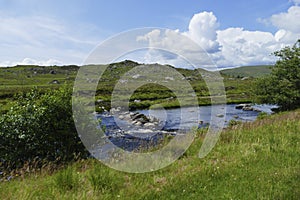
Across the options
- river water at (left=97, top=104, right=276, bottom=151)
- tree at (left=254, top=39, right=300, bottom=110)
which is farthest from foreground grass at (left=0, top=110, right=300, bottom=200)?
tree at (left=254, top=39, right=300, bottom=110)

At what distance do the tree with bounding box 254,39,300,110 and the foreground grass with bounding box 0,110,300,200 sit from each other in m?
26.5

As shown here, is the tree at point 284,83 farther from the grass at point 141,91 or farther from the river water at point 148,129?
the grass at point 141,91

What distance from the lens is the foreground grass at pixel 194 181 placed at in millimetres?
5664

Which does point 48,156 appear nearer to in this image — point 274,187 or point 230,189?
point 230,189

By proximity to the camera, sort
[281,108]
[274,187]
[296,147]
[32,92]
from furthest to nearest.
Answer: [281,108] < [32,92] < [296,147] < [274,187]

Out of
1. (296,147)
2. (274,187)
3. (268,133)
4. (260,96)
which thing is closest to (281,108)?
(260,96)

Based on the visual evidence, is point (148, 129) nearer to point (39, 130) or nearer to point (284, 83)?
point (284, 83)

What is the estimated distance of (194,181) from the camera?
639cm

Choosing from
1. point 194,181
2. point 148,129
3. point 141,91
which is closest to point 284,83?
point 148,129

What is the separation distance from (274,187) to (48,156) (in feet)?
25.6

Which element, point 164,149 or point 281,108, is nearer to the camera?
point 164,149

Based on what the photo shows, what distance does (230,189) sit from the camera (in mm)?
5879

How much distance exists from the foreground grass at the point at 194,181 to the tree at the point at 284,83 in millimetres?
26530

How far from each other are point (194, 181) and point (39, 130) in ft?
20.7
